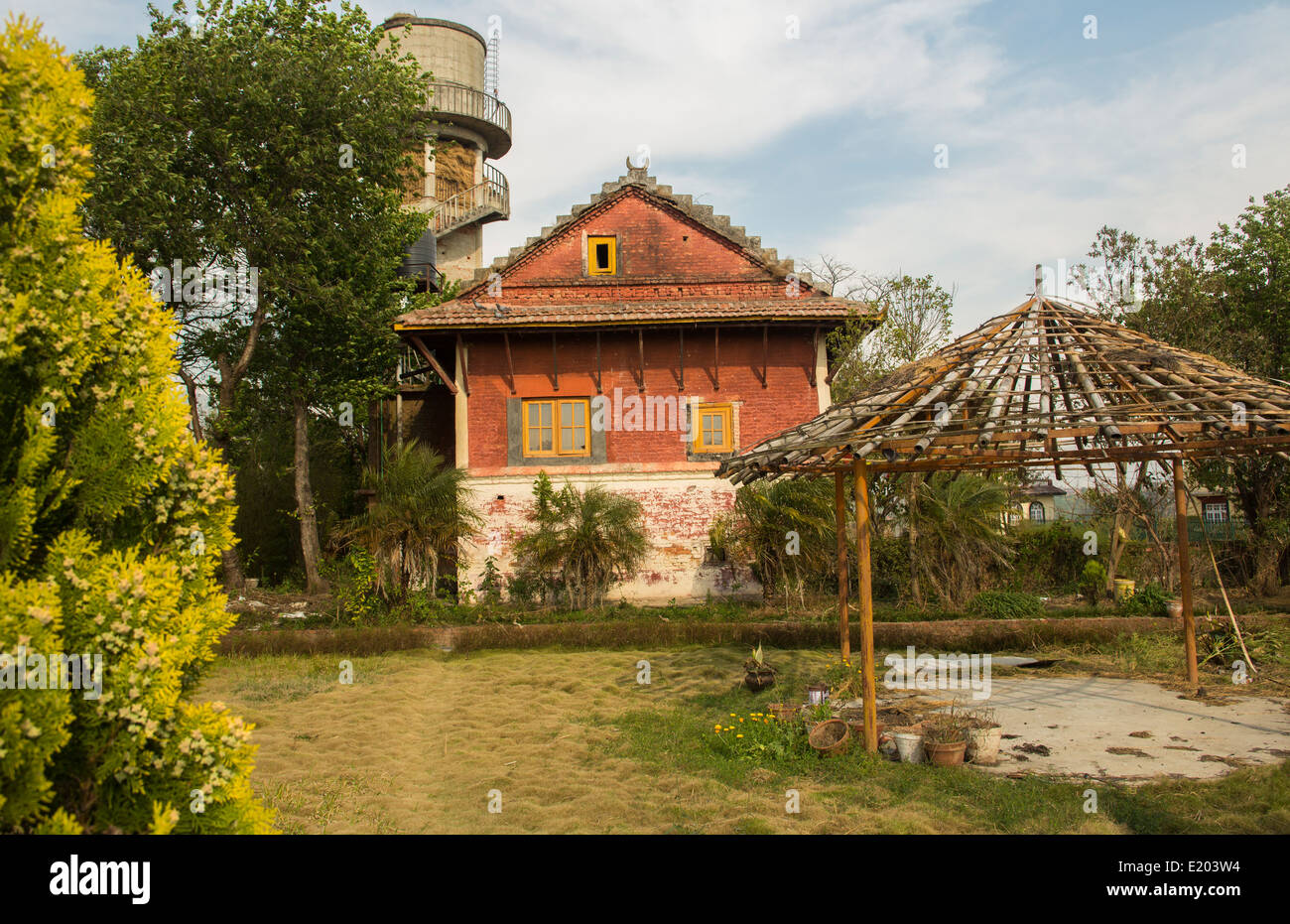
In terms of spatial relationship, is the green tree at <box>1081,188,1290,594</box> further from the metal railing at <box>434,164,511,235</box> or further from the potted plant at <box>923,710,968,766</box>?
the metal railing at <box>434,164,511,235</box>

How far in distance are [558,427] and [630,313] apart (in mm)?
2802

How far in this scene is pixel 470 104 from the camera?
2822 cm

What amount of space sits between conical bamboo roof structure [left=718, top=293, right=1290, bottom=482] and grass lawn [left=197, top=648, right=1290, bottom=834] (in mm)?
2700

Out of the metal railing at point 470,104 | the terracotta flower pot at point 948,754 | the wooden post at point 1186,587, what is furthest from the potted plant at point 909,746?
the metal railing at point 470,104

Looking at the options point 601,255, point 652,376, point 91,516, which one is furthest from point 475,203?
point 91,516

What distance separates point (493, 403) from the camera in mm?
17609

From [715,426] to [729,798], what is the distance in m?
12.1

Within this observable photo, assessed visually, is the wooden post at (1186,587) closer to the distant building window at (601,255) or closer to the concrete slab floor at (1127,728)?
the concrete slab floor at (1127,728)

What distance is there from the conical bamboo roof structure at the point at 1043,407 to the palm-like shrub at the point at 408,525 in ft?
22.0

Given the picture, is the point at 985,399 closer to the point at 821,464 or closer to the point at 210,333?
the point at 821,464

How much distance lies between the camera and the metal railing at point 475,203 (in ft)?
88.0

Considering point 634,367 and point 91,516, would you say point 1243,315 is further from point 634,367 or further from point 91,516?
point 91,516
